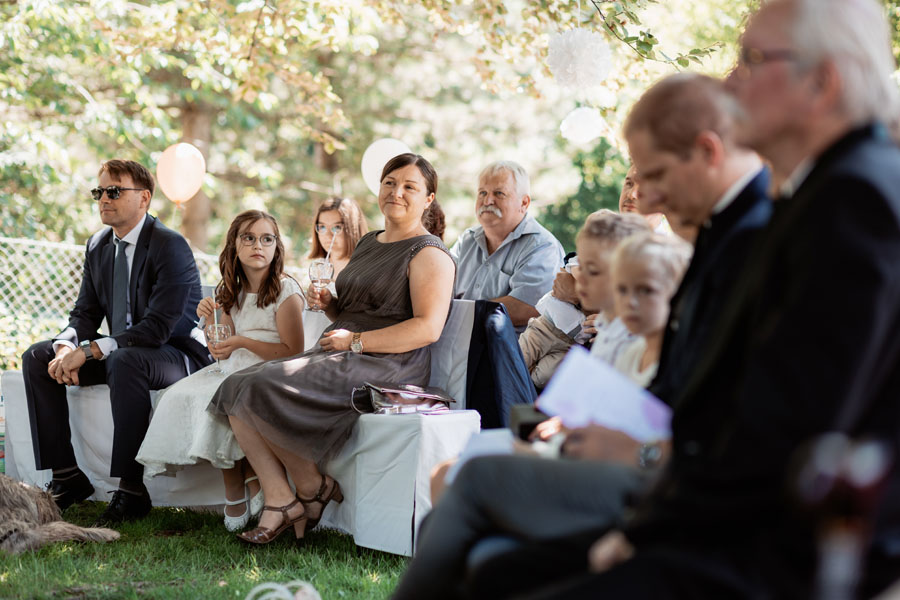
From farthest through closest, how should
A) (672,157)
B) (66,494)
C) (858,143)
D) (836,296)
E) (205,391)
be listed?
(66,494) < (205,391) < (672,157) < (858,143) < (836,296)

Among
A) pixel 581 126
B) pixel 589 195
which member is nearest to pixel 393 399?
pixel 581 126

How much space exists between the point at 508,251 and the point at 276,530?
2039 millimetres

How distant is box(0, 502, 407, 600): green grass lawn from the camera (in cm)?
334

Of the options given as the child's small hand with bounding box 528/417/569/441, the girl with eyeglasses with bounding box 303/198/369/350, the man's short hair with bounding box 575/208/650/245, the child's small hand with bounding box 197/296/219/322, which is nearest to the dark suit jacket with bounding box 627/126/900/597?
the child's small hand with bounding box 528/417/569/441

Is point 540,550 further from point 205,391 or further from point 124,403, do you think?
point 124,403

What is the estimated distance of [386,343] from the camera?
4.17 meters

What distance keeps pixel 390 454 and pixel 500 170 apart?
1.96 meters

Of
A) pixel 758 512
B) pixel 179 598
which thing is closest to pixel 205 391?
pixel 179 598

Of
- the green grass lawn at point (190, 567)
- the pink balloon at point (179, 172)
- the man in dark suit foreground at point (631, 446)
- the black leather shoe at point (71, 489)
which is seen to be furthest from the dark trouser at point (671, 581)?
the pink balloon at point (179, 172)

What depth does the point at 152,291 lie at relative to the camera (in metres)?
4.99

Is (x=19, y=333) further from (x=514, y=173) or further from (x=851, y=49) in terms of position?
(x=851, y=49)

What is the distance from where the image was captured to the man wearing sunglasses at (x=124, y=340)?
4.76 meters

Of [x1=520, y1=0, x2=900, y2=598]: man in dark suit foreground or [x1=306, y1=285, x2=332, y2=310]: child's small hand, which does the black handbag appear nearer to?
[x1=306, y1=285, x2=332, y2=310]: child's small hand

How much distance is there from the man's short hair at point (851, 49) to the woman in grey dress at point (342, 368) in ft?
9.22
